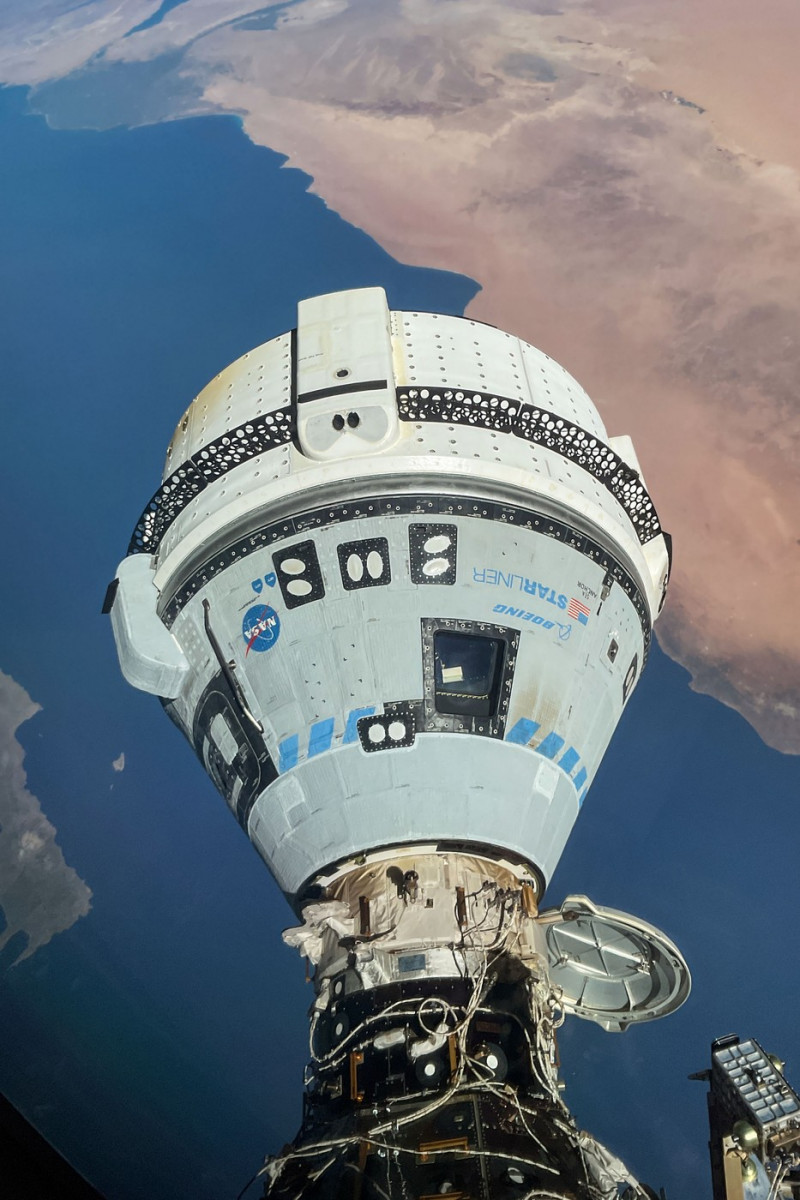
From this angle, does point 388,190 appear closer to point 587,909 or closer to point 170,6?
point 170,6

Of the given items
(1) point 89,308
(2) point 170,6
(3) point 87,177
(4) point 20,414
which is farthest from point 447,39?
(4) point 20,414

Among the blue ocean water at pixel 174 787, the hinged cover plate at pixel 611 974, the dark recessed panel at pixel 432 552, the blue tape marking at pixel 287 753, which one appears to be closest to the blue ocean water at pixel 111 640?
the blue ocean water at pixel 174 787

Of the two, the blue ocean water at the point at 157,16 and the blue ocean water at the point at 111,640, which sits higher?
the blue ocean water at the point at 157,16

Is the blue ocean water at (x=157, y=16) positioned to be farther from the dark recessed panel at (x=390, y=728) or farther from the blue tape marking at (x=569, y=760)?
the blue tape marking at (x=569, y=760)

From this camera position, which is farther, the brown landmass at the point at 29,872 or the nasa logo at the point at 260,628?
the brown landmass at the point at 29,872

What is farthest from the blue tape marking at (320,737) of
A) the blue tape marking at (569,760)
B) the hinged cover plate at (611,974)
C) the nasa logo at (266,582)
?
the hinged cover plate at (611,974)

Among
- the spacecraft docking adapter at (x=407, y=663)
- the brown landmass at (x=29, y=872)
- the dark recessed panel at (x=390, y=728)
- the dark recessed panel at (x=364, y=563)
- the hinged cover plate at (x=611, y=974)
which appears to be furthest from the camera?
the brown landmass at (x=29, y=872)

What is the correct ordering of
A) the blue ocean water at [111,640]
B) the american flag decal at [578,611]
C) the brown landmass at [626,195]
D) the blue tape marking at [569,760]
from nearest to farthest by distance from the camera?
the blue tape marking at [569,760] → the american flag decal at [578,611] → the blue ocean water at [111,640] → the brown landmass at [626,195]

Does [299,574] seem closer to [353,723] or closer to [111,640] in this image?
[353,723]

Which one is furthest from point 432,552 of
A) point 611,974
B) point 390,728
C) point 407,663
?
point 611,974
